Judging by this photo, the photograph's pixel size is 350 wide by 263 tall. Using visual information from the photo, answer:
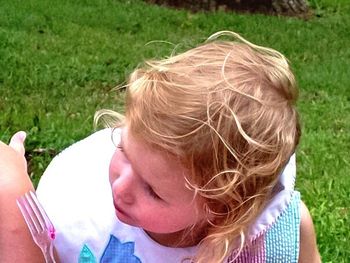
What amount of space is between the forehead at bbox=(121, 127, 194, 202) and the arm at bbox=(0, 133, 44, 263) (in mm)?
252

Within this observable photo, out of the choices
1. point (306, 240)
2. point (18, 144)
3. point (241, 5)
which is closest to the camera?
point (18, 144)

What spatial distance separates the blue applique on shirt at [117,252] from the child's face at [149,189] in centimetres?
24

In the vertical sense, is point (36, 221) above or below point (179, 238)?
above

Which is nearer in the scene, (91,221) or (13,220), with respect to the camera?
(13,220)

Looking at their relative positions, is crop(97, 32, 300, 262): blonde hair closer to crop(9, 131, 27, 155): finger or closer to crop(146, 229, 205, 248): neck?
crop(146, 229, 205, 248): neck

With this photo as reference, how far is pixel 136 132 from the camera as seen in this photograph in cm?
199

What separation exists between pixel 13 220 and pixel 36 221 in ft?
0.16

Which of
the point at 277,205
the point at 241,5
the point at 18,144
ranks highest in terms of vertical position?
the point at 18,144

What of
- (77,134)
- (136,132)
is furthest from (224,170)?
(77,134)

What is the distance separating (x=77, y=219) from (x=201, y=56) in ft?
1.72

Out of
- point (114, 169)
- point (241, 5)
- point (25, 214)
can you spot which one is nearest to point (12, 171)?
point (25, 214)

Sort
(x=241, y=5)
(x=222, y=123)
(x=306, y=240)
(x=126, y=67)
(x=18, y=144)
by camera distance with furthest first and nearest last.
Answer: (x=241, y=5), (x=126, y=67), (x=306, y=240), (x=18, y=144), (x=222, y=123)

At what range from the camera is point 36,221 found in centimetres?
201

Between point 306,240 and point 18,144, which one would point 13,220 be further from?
point 306,240
